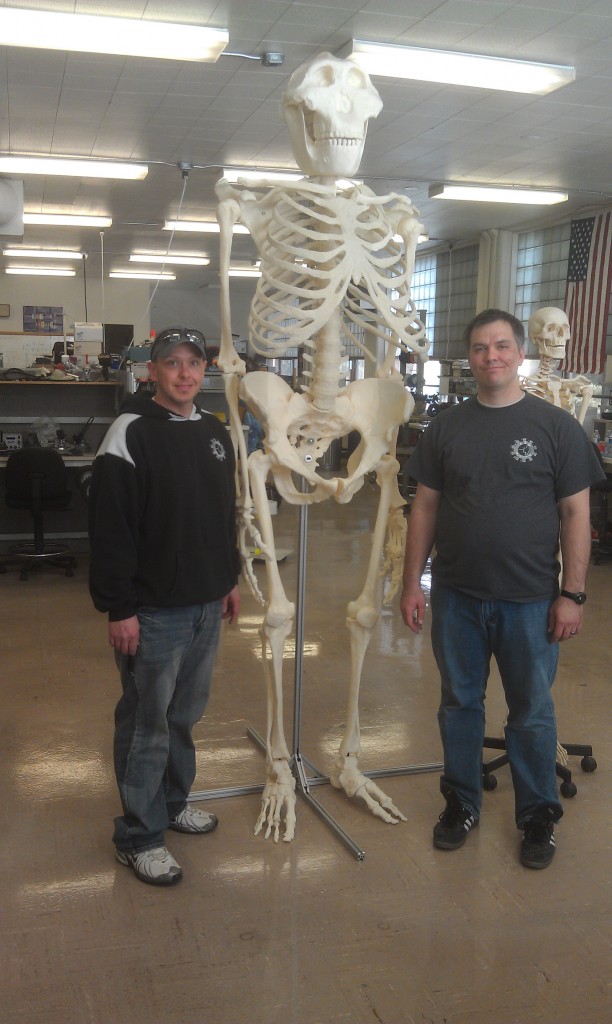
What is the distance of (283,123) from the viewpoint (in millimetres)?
7375

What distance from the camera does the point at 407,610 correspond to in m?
2.90

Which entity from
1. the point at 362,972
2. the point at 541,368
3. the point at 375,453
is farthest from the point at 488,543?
the point at 541,368

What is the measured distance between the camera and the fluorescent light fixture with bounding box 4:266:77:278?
602 inches

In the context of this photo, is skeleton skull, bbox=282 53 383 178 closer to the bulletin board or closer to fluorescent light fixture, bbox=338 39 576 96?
fluorescent light fixture, bbox=338 39 576 96

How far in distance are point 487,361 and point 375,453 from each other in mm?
524

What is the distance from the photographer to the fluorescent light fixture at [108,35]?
4848 mm

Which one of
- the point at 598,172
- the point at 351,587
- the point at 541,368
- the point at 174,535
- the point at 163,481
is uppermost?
the point at 598,172

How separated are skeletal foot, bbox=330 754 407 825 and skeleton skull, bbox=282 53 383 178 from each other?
6.62 feet

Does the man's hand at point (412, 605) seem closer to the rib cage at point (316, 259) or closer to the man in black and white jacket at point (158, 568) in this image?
the man in black and white jacket at point (158, 568)

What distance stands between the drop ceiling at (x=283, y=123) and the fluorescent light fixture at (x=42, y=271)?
477cm

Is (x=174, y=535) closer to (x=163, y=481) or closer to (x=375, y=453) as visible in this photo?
(x=163, y=481)

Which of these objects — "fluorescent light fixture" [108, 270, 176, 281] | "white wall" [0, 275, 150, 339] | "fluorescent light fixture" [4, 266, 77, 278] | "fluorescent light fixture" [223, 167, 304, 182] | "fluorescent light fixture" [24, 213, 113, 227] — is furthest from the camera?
"fluorescent light fixture" [108, 270, 176, 281]

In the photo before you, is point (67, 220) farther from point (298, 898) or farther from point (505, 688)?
point (298, 898)

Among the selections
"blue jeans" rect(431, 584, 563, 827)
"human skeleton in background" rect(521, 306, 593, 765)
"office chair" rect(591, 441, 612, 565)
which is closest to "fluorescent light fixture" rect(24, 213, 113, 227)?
"office chair" rect(591, 441, 612, 565)
